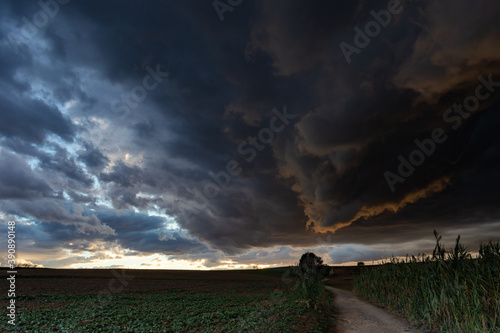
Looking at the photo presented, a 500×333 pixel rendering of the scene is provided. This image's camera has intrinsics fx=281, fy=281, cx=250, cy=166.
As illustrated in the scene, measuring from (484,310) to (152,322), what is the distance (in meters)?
17.9

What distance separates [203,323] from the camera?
17.7 m

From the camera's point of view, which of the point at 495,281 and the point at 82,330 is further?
the point at 82,330

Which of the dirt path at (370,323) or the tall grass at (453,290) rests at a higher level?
the tall grass at (453,290)

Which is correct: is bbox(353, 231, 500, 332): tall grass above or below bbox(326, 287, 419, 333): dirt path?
above

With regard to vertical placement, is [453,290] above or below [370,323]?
above

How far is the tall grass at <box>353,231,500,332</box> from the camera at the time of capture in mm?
10891

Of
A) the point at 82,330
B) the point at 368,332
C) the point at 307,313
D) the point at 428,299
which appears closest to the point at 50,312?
the point at 82,330

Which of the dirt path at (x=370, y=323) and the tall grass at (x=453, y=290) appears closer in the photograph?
the tall grass at (x=453, y=290)

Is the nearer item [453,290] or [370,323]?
[453,290]

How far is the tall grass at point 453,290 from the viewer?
10891mm

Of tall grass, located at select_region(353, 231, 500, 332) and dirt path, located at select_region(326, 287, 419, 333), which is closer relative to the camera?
tall grass, located at select_region(353, 231, 500, 332)

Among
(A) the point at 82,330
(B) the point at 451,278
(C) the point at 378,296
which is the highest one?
(B) the point at 451,278

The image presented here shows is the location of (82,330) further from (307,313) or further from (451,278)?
(451,278)

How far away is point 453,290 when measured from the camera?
41.9 feet
